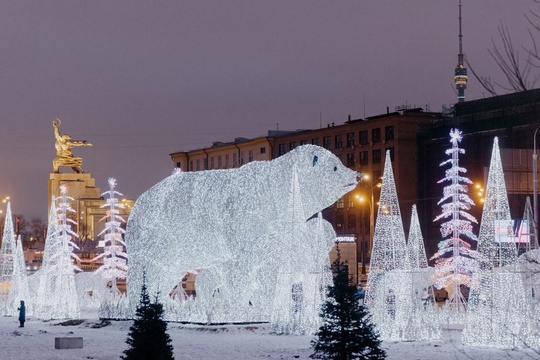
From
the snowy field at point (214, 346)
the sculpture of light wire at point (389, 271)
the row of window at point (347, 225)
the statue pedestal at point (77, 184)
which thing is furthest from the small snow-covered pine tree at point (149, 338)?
the statue pedestal at point (77, 184)

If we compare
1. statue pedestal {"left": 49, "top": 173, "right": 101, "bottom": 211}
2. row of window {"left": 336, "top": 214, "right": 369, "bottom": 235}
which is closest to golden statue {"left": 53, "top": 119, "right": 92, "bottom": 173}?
statue pedestal {"left": 49, "top": 173, "right": 101, "bottom": 211}

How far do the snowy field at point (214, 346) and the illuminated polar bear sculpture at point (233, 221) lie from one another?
1.50 m

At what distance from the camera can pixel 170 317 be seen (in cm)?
3375

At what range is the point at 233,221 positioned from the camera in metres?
31.2

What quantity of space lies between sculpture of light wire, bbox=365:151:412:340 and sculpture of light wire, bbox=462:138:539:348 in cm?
194

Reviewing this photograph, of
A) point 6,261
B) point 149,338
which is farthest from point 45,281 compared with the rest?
point 149,338

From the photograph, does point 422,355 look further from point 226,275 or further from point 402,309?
point 226,275

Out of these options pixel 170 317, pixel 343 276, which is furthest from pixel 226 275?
pixel 343 276

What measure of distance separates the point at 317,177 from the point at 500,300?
758 cm

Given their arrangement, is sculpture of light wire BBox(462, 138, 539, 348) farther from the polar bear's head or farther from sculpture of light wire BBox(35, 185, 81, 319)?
sculpture of light wire BBox(35, 185, 81, 319)

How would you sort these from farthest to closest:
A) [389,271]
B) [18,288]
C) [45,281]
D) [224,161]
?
[224,161]
[18,288]
[45,281]
[389,271]

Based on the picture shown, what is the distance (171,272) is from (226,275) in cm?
192

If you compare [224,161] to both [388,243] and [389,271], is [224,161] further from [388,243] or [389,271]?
[389,271]

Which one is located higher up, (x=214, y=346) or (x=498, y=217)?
(x=498, y=217)
